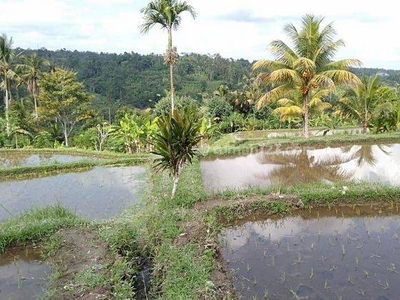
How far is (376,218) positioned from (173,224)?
13.7ft

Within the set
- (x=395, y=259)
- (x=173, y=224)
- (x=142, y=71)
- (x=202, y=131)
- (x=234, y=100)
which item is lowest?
(x=395, y=259)

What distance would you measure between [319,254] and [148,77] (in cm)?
6631

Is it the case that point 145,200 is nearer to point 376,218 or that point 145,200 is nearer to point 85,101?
point 376,218

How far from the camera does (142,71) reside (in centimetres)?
7612

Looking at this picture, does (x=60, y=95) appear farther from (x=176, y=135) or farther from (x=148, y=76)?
(x=148, y=76)

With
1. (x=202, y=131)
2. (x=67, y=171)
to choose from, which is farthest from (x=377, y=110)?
(x=67, y=171)

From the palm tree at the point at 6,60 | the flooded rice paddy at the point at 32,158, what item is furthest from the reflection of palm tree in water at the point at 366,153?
the palm tree at the point at 6,60

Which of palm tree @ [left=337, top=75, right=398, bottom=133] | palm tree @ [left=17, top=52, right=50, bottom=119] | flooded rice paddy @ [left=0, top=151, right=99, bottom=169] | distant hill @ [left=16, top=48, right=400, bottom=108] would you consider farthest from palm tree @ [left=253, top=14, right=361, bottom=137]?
distant hill @ [left=16, top=48, right=400, bottom=108]

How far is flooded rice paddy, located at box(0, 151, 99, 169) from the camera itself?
48.9ft

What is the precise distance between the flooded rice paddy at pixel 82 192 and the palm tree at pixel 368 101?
10.6 m

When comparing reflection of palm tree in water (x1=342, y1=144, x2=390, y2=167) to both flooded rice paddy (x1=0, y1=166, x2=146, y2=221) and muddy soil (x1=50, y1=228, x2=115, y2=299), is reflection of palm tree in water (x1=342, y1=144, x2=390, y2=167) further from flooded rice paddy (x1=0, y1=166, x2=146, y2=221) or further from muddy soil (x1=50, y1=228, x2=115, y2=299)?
muddy soil (x1=50, y1=228, x2=115, y2=299)

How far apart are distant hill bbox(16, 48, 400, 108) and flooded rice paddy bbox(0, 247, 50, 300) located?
1695 inches

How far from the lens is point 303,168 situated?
11.3m

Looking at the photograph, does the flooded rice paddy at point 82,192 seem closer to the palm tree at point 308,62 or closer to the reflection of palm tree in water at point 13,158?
the reflection of palm tree in water at point 13,158
